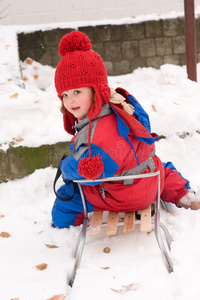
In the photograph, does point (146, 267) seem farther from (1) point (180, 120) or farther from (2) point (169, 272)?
(1) point (180, 120)

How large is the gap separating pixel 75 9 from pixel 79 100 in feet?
14.8

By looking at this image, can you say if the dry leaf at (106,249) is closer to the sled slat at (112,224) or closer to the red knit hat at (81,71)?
the sled slat at (112,224)

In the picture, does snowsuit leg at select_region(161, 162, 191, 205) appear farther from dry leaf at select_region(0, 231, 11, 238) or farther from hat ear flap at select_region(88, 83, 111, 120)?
dry leaf at select_region(0, 231, 11, 238)

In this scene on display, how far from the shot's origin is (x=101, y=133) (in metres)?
2.19

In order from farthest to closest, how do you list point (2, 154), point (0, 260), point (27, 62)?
point (27, 62)
point (2, 154)
point (0, 260)

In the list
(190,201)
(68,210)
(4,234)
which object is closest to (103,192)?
(68,210)

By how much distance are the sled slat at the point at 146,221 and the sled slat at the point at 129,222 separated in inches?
3.1

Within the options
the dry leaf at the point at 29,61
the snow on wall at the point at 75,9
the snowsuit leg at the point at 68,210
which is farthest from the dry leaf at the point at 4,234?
the snow on wall at the point at 75,9

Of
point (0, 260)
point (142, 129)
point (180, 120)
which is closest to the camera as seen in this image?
point (142, 129)

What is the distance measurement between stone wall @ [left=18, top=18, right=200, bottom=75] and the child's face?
3.83m

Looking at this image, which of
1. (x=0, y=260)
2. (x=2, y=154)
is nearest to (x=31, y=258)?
(x=0, y=260)

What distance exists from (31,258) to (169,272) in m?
0.95

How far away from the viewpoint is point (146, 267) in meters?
2.18

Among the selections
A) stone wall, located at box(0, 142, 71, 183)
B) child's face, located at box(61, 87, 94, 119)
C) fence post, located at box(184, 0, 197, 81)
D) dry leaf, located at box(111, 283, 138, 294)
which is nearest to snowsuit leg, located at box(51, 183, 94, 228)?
Answer: child's face, located at box(61, 87, 94, 119)
